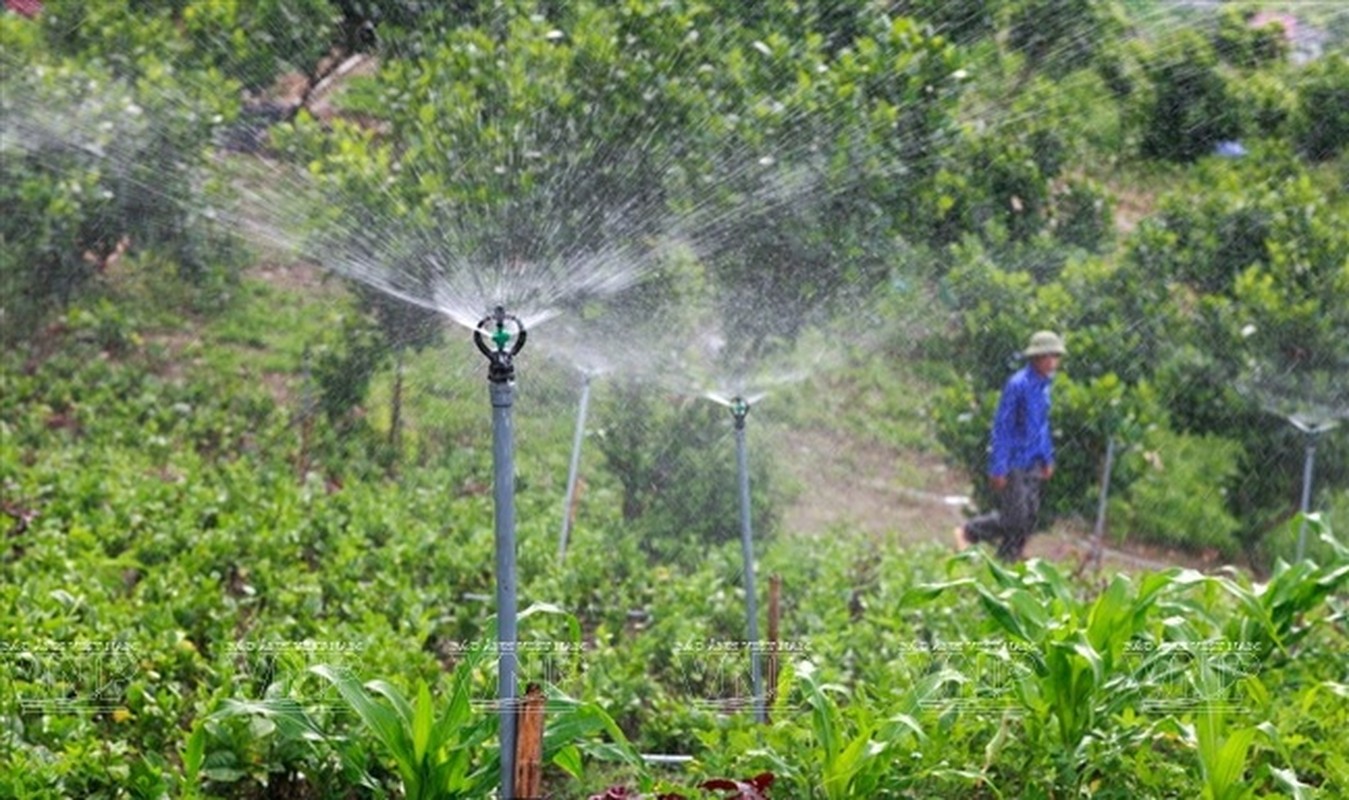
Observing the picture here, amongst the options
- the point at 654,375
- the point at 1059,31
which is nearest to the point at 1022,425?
the point at 654,375

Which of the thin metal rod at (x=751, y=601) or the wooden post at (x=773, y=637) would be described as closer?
the thin metal rod at (x=751, y=601)

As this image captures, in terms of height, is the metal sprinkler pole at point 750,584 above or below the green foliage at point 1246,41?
below

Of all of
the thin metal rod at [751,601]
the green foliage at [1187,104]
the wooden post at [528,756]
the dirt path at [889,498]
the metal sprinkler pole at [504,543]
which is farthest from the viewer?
the green foliage at [1187,104]

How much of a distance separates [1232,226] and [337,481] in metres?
3.61

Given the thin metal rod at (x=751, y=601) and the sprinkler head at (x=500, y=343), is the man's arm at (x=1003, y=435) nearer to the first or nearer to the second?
the thin metal rod at (x=751, y=601)

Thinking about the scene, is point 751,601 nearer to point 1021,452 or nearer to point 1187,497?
point 1021,452

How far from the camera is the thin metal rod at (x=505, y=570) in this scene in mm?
3076

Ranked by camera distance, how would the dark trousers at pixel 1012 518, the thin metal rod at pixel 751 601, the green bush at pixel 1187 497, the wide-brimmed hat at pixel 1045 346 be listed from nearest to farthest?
the thin metal rod at pixel 751 601 → the wide-brimmed hat at pixel 1045 346 → the dark trousers at pixel 1012 518 → the green bush at pixel 1187 497

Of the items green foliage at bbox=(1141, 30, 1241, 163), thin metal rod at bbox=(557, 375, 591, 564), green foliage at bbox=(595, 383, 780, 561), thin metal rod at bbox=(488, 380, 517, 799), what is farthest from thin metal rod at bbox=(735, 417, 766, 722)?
green foliage at bbox=(1141, 30, 1241, 163)

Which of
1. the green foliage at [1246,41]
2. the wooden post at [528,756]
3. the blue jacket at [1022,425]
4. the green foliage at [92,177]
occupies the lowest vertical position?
the wooden post at [528,756]

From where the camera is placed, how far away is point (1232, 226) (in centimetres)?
766

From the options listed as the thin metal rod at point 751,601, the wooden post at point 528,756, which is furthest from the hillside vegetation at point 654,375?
the wooden post at point 528,756

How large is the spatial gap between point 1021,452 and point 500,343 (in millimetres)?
3883

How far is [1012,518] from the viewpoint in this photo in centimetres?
680
